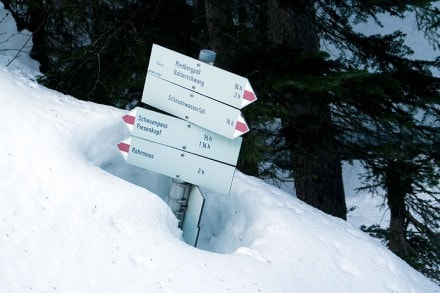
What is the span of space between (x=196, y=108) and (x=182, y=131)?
0.56 feet

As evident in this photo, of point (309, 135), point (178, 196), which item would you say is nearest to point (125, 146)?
point (178, 196)

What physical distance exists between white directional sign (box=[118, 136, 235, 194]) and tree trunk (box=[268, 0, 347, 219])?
2342 mm

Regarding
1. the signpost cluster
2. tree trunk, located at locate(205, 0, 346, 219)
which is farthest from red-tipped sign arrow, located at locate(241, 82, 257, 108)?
tree trunk, located at locate(205, 0, 346, 219)

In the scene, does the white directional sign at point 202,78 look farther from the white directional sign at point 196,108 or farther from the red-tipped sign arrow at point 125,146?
the red-tipped sign arrow at point 125,146

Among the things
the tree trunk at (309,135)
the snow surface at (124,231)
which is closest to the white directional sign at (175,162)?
the snow surface at (124,231)

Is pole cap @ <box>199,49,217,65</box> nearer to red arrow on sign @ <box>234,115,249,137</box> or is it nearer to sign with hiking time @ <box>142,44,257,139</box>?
sign with hiking time @ <box>142,44,257,139</box>

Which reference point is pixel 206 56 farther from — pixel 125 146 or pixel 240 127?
pixel 125 146

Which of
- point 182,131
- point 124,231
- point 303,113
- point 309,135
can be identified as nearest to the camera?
point 124,231

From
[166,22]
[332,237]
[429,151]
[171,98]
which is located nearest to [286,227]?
[332,237]

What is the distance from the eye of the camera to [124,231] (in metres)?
2.93

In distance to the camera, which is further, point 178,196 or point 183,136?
point 178,196

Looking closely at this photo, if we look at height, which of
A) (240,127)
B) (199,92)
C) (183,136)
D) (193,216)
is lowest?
(193,216)

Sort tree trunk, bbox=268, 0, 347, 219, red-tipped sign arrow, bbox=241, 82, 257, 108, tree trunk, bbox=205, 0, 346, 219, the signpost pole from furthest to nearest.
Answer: tree trunk, bbox=268, 0, 347, 219
tree trunk, bbox=205, 0, 346, 219
the signpost pole
red-tipped sign arrow, bbox=241, 82, 257, 108

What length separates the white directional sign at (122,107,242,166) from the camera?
3299mm
